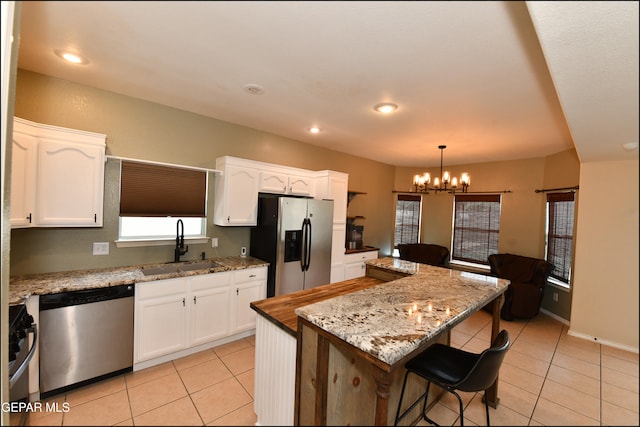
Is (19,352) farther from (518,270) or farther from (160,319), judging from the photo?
(518,270)

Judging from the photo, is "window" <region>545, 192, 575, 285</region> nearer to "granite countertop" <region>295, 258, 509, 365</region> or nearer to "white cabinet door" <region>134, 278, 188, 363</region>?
"granite countertop" <region>295, 258, 509, 365</region>

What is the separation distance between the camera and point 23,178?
170cm

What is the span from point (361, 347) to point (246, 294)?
88.3 inches

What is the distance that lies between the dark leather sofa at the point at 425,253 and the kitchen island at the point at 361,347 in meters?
3.43

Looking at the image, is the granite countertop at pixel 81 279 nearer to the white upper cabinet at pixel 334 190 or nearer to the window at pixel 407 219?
the white upper cabinet at pixel 334 190

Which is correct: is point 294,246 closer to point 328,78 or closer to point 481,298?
point 328,78

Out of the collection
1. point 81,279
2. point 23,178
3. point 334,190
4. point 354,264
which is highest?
point 334,190

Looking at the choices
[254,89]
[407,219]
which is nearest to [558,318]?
[254,89]

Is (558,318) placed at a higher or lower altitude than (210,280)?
higher

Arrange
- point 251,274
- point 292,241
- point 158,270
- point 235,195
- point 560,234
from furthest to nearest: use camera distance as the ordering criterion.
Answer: point 292,241 < point 235,195 < point 251,274 < point 158,270 < point 560,234

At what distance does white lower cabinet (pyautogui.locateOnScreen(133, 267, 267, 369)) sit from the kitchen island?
142 cm

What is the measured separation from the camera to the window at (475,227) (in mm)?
4203

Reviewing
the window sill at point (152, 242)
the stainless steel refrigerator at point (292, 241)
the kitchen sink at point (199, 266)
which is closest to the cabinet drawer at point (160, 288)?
the kitchen sink at point (199, 266)

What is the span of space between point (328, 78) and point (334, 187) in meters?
1.93
